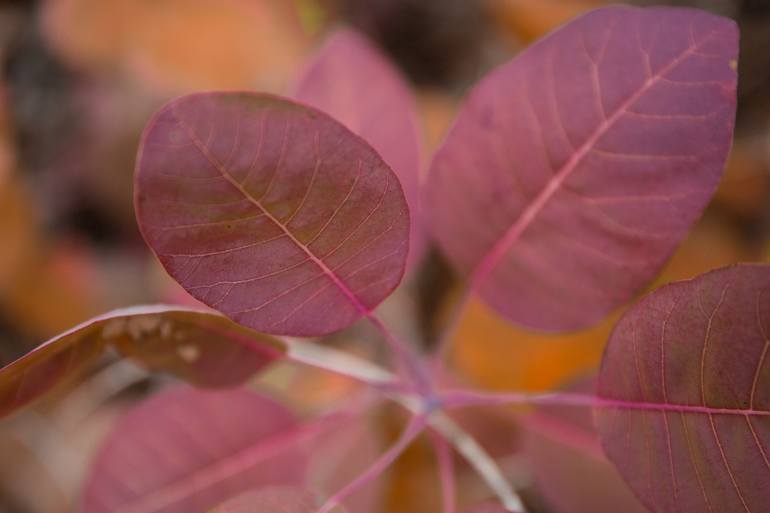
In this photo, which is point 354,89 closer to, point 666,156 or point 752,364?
point 666,156

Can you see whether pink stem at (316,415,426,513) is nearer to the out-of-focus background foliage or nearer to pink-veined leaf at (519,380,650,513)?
pink-veined leaf at (519,380,650,513)

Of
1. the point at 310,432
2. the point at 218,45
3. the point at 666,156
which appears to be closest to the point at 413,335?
the point at 310,432

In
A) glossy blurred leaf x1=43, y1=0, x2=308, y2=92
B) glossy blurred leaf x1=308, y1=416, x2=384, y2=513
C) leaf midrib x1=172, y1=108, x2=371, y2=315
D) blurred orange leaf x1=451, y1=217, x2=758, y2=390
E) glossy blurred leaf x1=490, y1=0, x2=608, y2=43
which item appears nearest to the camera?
leaf midrib x1=172, y1=108, x2=371, y2=315

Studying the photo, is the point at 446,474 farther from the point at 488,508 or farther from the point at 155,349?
the point at 155,349

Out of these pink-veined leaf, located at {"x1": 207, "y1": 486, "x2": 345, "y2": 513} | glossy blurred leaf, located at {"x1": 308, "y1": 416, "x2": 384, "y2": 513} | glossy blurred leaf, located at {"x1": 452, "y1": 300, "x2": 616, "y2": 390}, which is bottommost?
glossy blurred leaf, located at {"x1": 452, "y1": 300, "x2": 616, "y2": 390}

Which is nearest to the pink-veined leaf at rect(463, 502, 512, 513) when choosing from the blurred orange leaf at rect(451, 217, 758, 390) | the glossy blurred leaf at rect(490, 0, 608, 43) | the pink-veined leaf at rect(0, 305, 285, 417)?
the pink-veined leaf at rect(0, 305, 285, 417)

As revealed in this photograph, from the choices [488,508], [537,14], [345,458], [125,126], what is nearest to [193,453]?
[345,458]

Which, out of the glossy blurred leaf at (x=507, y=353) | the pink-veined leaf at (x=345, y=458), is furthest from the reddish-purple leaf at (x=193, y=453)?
the glossy blurred leaf at (x=507, y=353)
